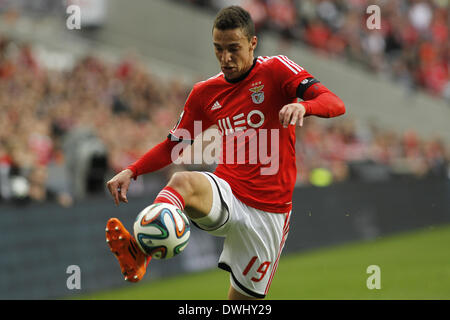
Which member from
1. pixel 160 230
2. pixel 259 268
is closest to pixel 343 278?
pixel 259 268

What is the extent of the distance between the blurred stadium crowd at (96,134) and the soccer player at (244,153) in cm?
484

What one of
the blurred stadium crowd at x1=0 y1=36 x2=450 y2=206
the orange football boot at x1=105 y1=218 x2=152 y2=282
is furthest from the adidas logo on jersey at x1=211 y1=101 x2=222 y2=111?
the blurred stadium crowd at x1=0 y1=36 x2=450 y2=206

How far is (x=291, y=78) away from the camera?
5570mm

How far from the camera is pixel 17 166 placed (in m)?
10.1

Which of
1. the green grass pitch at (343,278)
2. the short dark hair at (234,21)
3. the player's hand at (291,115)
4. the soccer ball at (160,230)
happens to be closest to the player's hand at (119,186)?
the soccer ball at (160,230)

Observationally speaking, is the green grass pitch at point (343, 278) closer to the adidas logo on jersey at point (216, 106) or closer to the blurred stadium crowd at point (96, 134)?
the blurred stadium crowd at point (96, 134)

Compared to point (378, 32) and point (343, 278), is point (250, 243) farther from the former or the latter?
point (378, 32)

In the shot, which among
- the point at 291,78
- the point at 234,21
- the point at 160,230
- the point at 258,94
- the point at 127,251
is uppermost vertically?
the point at 234,21

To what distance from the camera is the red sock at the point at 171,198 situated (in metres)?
4.96

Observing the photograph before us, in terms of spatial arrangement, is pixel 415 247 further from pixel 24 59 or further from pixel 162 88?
pixel 24 59

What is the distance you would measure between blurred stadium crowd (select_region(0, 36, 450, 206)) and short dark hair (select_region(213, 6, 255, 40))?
544 cm

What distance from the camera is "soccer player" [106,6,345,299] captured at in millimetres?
5422

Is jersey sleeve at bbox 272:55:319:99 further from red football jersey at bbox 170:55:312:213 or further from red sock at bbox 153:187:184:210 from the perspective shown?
red sock at bbox 153:187:184:210

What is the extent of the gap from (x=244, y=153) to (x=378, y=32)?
17.8 meters
